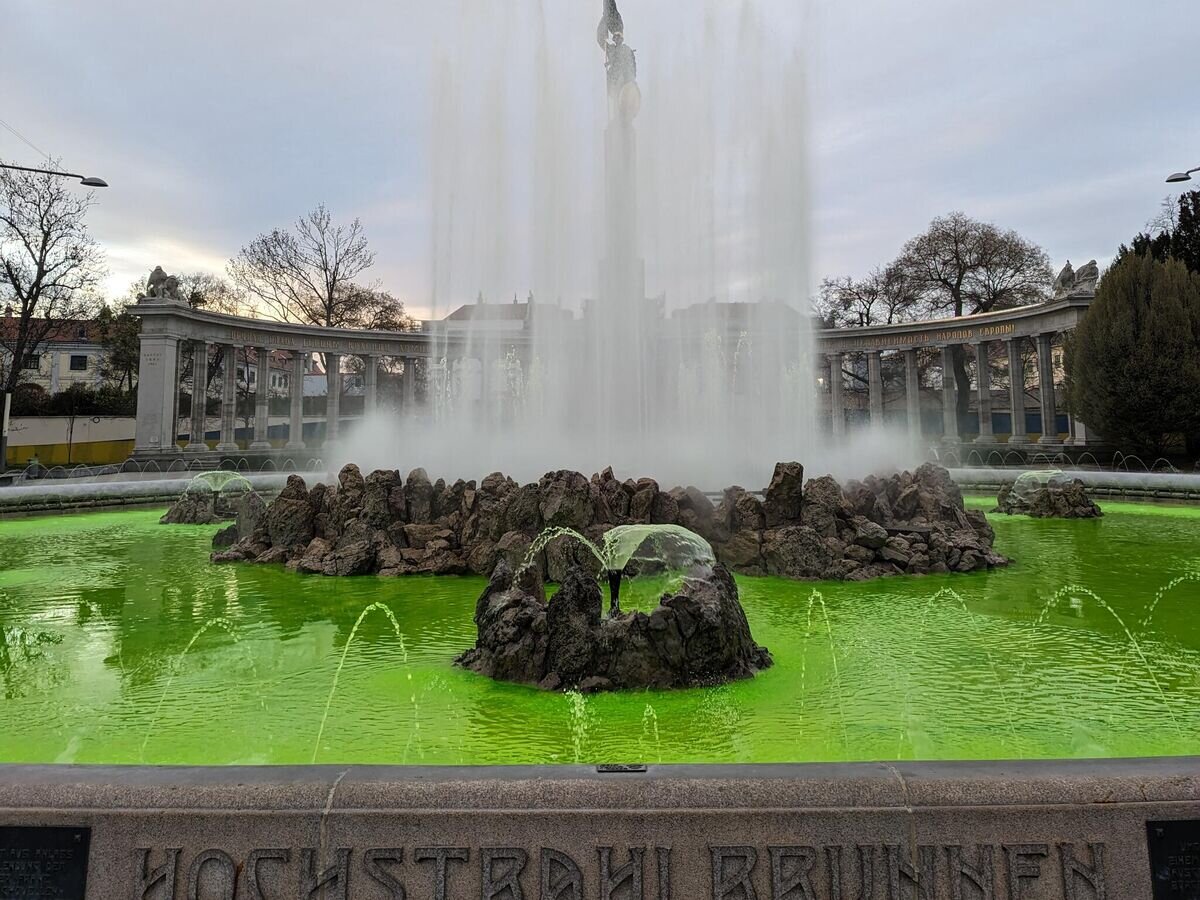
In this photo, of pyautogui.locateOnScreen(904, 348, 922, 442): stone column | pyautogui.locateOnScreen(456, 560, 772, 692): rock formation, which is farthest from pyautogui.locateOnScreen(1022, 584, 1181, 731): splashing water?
pyautogui.locateOnScreen(904, 348, 922, 442): stone column

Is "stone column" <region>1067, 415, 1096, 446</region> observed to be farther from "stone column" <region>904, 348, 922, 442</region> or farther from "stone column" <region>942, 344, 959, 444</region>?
"stone column" <region>904, 348, 922, 442</region>

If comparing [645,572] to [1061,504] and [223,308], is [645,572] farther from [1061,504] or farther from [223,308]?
[223,308]

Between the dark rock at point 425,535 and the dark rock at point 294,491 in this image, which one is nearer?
the dark rock at point 425,535


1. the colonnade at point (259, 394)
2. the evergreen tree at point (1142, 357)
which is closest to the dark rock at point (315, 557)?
the colonnade at point (259, 394)

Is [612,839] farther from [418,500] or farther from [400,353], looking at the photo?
[400,353]

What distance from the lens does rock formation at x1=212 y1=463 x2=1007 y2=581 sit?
39.9 feet

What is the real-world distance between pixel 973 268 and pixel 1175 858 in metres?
59.2

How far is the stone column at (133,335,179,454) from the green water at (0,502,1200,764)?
3031cm

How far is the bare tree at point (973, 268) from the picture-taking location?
51.9 m

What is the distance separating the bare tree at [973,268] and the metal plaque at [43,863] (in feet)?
192

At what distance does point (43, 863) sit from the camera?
283cm

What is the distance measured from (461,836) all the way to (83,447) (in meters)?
56.7

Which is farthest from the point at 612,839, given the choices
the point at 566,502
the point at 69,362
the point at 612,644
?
the point at 69,362

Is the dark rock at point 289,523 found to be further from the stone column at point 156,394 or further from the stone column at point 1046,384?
the stone column at point 1046,384
